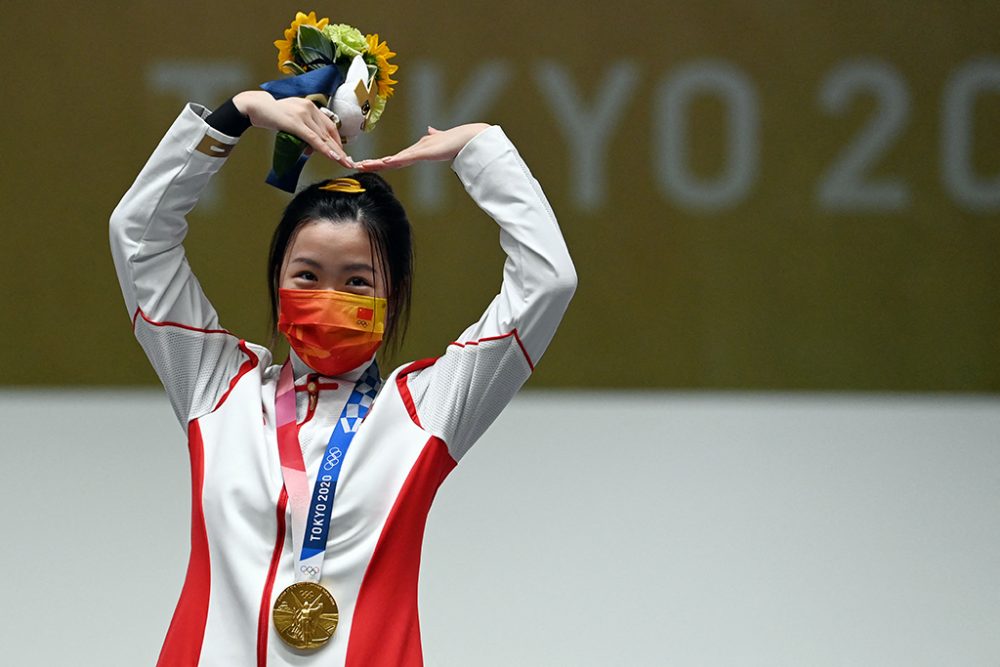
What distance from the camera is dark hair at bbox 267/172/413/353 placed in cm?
206

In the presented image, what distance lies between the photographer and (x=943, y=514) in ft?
13.9

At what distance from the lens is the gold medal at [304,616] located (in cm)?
184

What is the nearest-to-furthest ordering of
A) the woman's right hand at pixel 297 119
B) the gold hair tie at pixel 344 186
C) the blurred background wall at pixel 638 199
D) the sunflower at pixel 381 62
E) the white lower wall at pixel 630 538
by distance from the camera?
1. the woman's right hand at pixel 297 119
2. the gold hair tie at pixel 344 186
3. the sunflower at pixel 381 62
4. the white lower wall at pixel 630 538
5. the blurred background wall at pixel 638 199

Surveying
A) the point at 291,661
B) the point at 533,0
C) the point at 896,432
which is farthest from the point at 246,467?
the point at 533,0

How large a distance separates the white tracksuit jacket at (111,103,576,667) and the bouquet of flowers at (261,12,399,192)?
10cm

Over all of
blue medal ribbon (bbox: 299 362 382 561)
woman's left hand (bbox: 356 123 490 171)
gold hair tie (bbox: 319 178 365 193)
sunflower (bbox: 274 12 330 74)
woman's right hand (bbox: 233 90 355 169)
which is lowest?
blue medal ribbon (bbox: 299 362 382 561)

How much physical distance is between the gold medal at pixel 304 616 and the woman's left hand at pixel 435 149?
60cm

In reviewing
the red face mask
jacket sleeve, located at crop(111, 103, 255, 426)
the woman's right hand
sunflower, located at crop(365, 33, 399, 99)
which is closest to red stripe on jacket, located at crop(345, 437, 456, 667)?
the red face mask

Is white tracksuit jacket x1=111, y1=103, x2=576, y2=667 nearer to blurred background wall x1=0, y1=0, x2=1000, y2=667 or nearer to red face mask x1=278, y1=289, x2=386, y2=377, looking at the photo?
red face mask x1=278, y1=289, x2=386, y2=377

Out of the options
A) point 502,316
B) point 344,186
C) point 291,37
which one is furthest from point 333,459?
point 291,37

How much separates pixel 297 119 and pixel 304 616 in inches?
26.7

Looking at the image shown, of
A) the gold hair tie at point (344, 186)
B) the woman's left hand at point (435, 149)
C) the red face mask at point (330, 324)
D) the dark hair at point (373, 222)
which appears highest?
the woman's left hand at point (435, 149)

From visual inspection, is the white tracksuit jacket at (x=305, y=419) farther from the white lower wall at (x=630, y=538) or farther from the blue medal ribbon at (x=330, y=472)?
the white lower wall at (x=630, y=538)

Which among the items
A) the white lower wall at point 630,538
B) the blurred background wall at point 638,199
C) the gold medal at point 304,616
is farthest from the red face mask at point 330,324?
the blurred background wall at point 638,199
